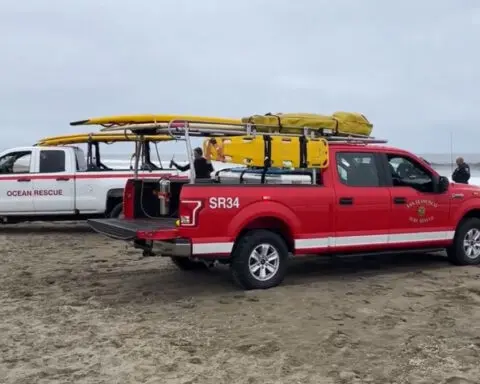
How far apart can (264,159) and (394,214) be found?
6.99 feet

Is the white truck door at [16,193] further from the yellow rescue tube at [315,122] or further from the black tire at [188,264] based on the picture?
the yellow rescue tube at [315,122]

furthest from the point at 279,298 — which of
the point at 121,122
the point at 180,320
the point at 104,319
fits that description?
the point at 121,122

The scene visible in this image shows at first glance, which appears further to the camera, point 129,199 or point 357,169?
point 129,199

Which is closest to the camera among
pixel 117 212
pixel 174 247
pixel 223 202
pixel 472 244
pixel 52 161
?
pixel 174 247

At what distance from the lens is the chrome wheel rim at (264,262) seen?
760cm

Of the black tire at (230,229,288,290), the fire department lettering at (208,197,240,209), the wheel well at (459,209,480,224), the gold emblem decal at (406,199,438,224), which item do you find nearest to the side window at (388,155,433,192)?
the gold emblem decal at (406,199,438,224)

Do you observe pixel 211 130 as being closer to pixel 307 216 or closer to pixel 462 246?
pixel 307 216

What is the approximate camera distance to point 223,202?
7.34 m

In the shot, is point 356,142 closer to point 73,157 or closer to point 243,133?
point 243,133

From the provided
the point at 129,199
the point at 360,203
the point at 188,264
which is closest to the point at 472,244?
the point at 360,203

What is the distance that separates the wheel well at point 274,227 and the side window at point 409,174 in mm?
1830

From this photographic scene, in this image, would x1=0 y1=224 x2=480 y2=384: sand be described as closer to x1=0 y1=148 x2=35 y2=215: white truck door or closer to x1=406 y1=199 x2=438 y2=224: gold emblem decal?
x1=406 y1=199 x2=438 y2=224: gold emblem decal

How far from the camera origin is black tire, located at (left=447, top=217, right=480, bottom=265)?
9.31 metres

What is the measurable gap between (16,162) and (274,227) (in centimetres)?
762
